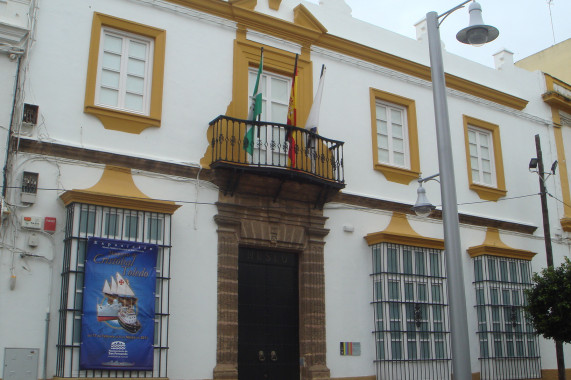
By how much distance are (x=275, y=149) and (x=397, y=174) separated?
9.70 ft

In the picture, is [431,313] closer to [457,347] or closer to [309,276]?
[309,276]

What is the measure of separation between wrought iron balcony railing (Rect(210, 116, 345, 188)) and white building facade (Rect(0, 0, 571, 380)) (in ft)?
0.14

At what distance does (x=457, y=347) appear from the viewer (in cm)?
791

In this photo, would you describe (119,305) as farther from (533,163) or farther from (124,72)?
(533,163)

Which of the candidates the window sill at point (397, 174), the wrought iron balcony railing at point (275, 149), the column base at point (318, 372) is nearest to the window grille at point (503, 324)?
the window sill at point (397, 174)

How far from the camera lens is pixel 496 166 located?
1559 centimetres

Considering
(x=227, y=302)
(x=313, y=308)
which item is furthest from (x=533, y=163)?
(x=227, y=302)

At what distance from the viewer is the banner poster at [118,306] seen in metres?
9.24

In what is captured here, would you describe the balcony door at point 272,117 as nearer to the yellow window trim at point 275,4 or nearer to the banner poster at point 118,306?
the yellow window trim at point 275,4

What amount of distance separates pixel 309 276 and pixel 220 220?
197 cm

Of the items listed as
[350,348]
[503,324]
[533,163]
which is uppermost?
[533,163]

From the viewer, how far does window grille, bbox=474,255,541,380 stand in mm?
Answer: 13500

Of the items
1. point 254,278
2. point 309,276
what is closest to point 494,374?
point 309,276

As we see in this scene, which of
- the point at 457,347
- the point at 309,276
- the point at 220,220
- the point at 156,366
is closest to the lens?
the point at 457,347
